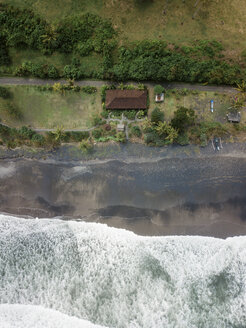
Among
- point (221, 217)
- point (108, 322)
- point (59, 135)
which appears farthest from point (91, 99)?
point (108, 322)

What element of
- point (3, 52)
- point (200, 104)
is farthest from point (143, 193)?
point (3, 52)

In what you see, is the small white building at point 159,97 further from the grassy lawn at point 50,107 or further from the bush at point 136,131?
the grassy lawn at point 50,107

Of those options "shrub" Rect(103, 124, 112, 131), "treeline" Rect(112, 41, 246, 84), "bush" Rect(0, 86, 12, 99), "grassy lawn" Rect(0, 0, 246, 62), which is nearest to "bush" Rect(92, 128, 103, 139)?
"shrub" Rect(103, 124, 112, 131)

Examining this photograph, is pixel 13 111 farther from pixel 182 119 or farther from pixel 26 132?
pixel 182 119

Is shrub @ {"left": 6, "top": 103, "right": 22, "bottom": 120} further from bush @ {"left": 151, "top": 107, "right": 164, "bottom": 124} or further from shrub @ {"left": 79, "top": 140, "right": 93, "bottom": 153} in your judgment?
bush @ {"left": 151, "top": 107, "right": 164, "bottom": 124}

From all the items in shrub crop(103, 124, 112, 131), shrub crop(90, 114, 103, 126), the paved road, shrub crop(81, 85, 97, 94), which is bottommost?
shrub crop(103, 124, 112, 131)

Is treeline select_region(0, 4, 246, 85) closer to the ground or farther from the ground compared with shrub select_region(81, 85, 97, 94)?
farther from the ground
